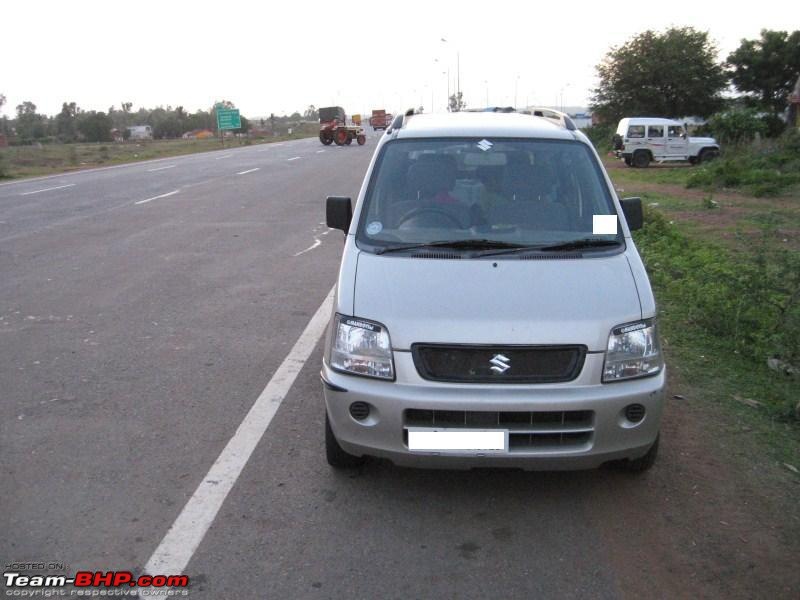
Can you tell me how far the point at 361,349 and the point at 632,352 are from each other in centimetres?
127

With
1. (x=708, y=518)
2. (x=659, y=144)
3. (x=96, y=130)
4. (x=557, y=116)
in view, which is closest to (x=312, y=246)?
(x=557, y=116)

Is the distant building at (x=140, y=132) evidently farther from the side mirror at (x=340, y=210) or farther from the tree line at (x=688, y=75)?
the side mirror at (x=340, y=210)

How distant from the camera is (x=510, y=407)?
12.1 ft

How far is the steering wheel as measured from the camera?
4875 mm

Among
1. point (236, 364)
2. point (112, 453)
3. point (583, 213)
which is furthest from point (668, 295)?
point (112, 453)

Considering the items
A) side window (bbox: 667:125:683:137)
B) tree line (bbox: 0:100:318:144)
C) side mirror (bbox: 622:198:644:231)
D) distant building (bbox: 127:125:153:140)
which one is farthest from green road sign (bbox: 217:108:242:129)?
side mirror (bbox: 622:198:644:231)

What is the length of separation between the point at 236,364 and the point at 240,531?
2.53 meters

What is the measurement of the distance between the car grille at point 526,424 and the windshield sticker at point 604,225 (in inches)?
53.3

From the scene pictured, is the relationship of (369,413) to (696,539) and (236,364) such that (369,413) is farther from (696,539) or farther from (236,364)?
(236,364)

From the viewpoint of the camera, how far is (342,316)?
4.05m

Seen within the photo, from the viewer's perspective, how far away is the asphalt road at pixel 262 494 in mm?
3467

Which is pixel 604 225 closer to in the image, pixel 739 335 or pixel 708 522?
pixel 708 522

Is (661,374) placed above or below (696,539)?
above

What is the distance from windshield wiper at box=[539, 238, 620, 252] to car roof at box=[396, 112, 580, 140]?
1.00 meters
